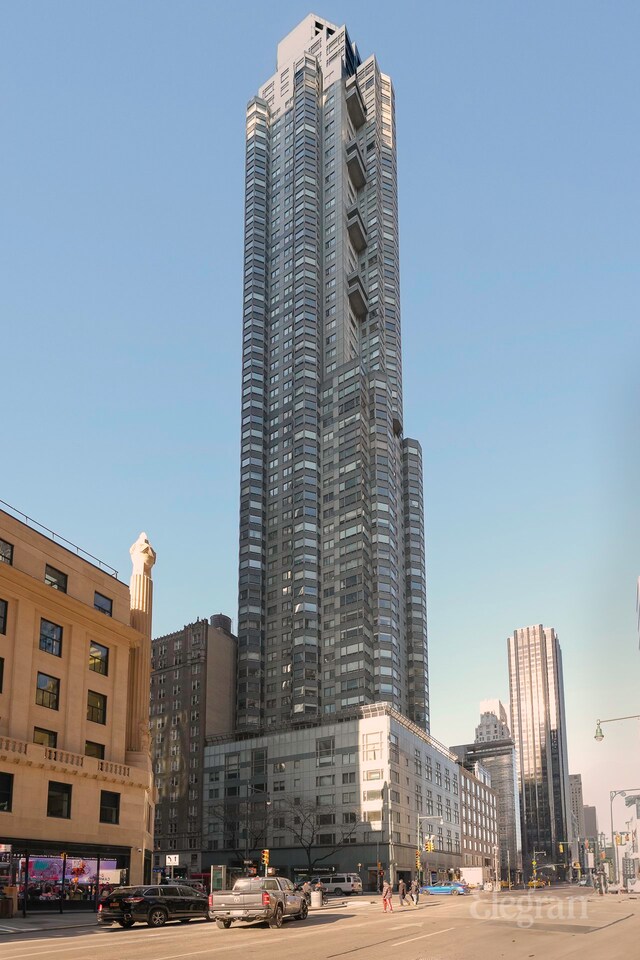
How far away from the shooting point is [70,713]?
53906mm

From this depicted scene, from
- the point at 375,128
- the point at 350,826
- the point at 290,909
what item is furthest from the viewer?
the point at 375,128

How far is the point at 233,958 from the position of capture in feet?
75.9

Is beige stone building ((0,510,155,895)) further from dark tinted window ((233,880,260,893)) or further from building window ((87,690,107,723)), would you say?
dark tinted window ((233,880,260,893))

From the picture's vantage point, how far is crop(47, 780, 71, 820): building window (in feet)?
163

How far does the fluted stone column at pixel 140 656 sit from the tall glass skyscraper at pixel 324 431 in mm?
79689

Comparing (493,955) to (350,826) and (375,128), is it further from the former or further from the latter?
(375,128)

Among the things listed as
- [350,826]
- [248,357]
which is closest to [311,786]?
[350,826]

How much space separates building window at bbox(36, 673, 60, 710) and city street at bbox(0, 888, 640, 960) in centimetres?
1537

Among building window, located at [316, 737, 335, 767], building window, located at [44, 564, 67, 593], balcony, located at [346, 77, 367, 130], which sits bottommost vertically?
building window, located at [316, 737, 335, 767]

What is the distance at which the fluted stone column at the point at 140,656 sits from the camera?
60.8m

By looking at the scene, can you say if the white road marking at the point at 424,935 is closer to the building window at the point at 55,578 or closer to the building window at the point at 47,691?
the building window at the point at 47,691

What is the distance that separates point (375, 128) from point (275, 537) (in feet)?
314

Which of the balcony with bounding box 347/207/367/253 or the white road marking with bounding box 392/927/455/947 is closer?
the white road marking with bounding box 392/927/455/947

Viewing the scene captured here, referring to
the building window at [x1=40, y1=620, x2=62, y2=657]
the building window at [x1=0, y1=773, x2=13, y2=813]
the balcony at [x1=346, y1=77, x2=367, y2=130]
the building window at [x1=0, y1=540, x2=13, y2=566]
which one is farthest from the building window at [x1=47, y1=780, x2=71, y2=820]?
the balcony at [x1=346, y1=77, x2=367, y2=130]
